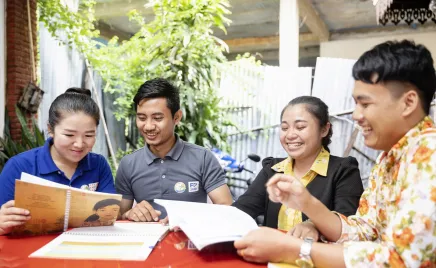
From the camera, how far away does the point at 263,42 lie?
831 cm

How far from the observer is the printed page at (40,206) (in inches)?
43.6

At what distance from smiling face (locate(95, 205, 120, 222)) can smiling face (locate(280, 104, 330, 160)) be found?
29.5 inches

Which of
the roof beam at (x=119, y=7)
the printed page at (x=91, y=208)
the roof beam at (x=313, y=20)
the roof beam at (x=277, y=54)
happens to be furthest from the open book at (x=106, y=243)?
the roof beam at (x=277, y=54)

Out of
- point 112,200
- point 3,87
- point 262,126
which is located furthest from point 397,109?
point 262,126

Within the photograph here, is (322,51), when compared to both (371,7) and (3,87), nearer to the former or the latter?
(371,7)

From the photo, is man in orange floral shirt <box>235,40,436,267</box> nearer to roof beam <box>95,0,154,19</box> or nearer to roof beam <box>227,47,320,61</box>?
roof beam <box>95,0,154,19</box>

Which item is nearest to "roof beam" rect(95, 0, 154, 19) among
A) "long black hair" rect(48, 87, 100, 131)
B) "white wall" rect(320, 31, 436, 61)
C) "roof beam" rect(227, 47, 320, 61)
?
"roof beam" rect(227, 47, 320, 61)

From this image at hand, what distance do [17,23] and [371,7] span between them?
16.5 ft

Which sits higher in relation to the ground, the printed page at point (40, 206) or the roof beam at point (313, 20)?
the roof beam at point (313, 20)

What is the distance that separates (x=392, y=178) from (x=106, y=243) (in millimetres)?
801

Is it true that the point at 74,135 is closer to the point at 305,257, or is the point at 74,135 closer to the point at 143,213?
the point at 143,213

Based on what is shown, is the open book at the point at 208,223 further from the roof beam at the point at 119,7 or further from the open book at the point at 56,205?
the roof beam at the point at 119,7

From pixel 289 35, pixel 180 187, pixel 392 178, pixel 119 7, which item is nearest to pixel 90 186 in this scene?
pixel 180 187

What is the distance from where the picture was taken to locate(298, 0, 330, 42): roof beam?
5.61 m
